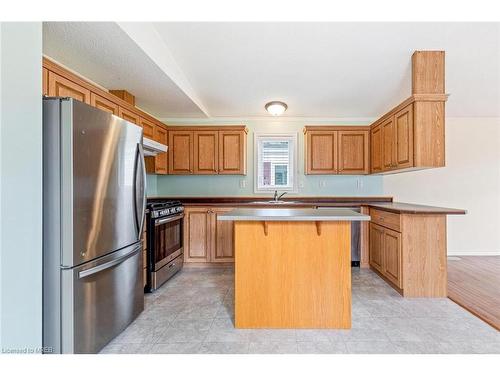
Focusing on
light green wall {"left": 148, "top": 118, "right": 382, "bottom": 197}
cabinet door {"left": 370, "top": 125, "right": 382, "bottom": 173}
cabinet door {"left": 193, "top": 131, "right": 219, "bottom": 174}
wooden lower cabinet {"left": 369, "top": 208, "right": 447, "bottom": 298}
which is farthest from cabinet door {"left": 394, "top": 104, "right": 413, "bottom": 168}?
cabinet door {"left": 193, "top": 131, "right": 219, "bottom": 174}

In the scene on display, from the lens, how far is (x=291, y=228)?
1.94 metres

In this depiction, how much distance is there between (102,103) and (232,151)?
1957mm

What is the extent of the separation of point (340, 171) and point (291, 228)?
2.40 meters

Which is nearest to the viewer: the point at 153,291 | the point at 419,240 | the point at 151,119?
the point at 419,240

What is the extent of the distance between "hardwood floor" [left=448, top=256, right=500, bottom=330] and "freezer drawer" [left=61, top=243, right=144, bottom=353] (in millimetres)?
2930

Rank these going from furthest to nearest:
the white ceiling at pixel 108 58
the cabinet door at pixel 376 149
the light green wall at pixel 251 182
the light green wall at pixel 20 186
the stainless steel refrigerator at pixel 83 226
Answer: the light green wall at pixel 251 182 → the cabinet door at pixel 376 149 → the white ceiling at pixel 108 58 → the stainless steel refrigerator at pixel 83 226 → the light green wall at pixel 20 186

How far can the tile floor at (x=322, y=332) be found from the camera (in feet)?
5.70

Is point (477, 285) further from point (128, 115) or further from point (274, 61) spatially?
point (128, 115)

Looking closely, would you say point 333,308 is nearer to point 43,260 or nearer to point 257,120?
point 43,260

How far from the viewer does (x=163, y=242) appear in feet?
9.62

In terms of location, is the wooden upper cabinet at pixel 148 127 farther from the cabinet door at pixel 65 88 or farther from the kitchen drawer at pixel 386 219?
the kitchen drawer at pixel 386 219

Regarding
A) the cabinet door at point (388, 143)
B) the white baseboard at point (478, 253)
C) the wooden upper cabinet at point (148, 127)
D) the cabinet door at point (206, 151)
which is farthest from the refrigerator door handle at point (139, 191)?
the white baseboard at point (478, 253)

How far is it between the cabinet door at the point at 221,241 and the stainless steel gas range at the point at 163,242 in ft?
1.47
